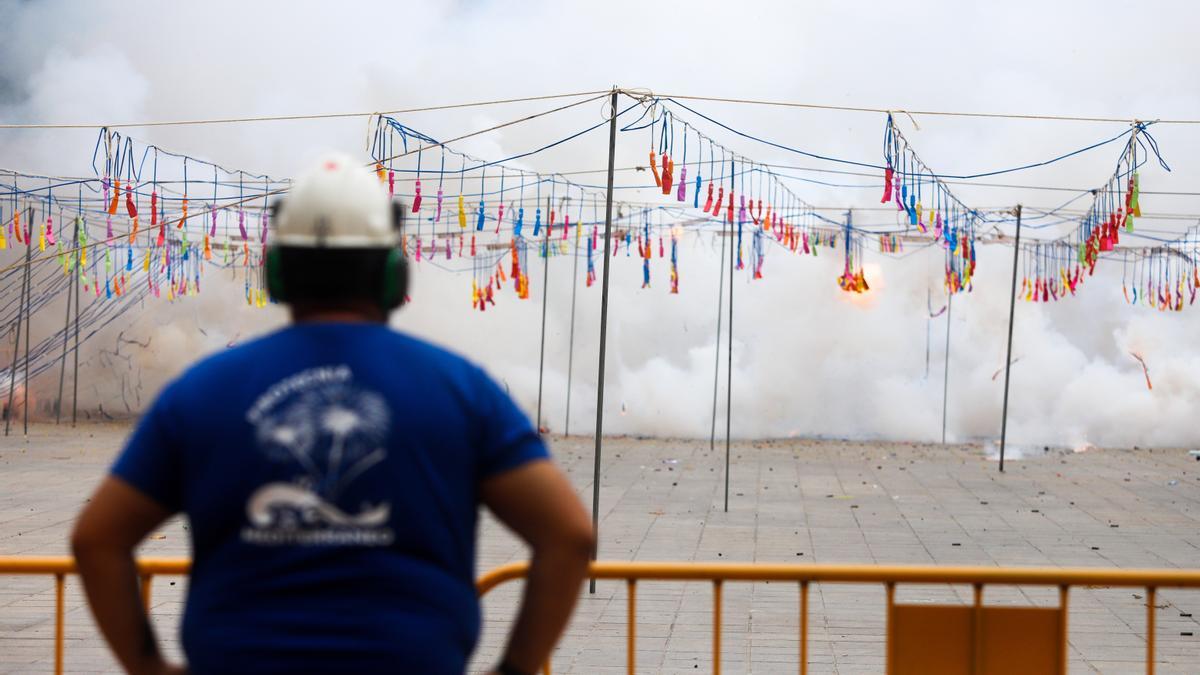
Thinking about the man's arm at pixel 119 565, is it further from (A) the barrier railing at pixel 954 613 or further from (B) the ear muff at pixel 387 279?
(A) the barrier railing at pixel 954 613

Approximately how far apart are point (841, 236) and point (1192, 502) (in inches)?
483

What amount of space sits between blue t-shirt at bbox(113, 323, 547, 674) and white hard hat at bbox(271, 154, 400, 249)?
5.4 inches

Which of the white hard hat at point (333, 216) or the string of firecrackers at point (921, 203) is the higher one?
the string of firecrackers at point (921, 203)

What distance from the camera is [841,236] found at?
29141mm

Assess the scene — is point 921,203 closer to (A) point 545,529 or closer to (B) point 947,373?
(B) point 947,373

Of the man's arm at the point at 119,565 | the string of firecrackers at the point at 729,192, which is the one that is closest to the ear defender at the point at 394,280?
the man's arm at the point at 119,565

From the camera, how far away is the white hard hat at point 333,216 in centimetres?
197

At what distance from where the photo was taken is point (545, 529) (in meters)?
1.99

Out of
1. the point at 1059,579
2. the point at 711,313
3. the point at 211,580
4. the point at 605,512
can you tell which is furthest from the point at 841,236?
the point at 211,580

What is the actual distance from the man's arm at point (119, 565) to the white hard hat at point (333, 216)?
1.52 ft

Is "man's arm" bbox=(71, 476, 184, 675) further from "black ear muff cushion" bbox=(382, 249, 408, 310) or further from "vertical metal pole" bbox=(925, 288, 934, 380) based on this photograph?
"vertical metal pole" bbox=(925, 288, 934, 380)

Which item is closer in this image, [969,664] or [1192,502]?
[969,664]

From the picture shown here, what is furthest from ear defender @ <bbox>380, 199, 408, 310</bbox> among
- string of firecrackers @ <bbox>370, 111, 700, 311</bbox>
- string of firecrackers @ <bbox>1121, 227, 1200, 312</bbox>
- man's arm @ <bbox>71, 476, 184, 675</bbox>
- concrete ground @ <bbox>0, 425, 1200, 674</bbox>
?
string of firecrackers @ <bbox>1121, 227, 1200, 312</bbox>

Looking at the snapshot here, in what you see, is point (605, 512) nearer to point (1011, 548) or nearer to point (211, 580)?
point (1011, 548)
